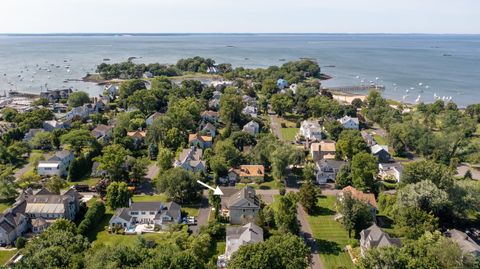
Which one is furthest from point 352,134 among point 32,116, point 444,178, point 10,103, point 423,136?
point 10,103

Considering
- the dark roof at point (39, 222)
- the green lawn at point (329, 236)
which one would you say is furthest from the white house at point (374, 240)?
the dark roof at point (39, 222)

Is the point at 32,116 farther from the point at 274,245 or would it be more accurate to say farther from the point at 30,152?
the point at 274,245

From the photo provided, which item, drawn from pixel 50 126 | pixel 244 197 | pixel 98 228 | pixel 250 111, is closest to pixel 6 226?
pixel 98 228

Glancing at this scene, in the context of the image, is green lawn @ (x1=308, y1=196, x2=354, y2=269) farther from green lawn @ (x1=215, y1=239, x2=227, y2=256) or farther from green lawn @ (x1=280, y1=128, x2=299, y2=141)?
green lawn @ (x1=280, y1=128, x2=299, y2=141)

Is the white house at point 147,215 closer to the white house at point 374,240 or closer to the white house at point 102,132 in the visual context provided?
the white house at point 374,240

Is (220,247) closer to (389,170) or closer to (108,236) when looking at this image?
(108,236)

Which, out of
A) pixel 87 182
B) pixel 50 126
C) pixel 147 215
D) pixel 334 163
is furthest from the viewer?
pixel 50 126
